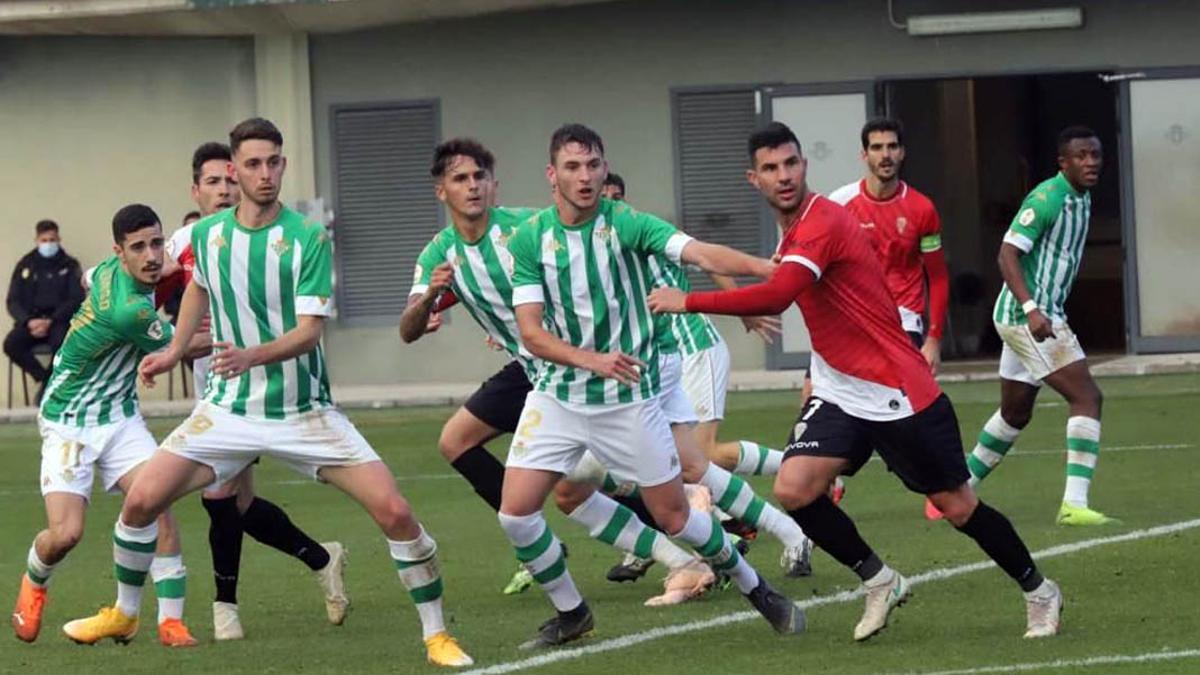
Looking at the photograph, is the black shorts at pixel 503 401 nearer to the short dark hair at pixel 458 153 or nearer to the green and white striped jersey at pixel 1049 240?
the short dark hair at pixel 458 153

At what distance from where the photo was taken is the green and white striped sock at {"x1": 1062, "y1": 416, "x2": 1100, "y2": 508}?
13.1m

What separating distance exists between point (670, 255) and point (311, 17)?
16311 millimetres

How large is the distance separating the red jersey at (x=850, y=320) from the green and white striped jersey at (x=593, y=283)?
0.54m

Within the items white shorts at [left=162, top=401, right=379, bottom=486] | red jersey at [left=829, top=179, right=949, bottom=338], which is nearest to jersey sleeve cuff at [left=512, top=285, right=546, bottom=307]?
white shorts at [left=162, top=401, right=379, bottom=486]

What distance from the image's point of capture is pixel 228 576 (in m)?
10.6

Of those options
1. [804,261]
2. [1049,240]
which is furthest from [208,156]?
[1049,240]

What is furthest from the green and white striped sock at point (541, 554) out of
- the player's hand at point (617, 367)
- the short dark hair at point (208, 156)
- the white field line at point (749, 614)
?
the short dark hair at point (208, 156)

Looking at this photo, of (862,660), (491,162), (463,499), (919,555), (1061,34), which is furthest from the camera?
(1061,34)

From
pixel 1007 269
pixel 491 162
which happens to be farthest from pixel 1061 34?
pixel 491 162

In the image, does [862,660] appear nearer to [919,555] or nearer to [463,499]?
[919,555]

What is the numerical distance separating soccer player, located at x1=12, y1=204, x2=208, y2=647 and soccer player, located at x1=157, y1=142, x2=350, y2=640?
182mm

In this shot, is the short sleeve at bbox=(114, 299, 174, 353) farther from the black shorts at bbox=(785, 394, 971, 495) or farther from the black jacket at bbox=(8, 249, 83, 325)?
the black jacket at bbox=(8, 249, 83, 325)

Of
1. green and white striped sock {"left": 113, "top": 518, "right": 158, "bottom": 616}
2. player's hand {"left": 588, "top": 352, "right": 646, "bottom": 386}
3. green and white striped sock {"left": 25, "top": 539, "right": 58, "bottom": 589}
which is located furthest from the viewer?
green and white striped sock {"left": 25, "top": 539, "right": 58, "bottom": 589}

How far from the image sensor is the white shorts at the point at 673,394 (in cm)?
1129
